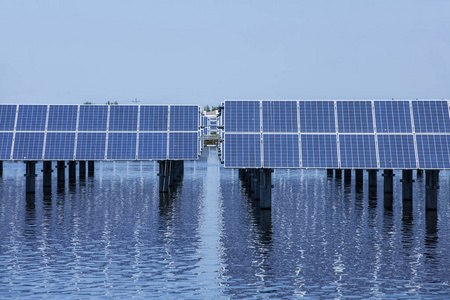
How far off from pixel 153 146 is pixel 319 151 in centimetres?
→ 1677

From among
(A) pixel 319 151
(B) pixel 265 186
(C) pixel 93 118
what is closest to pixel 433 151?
(A) pixel 319 151

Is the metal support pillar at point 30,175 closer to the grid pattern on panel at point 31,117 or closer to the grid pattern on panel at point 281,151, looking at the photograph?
the grid pattern on panel at point 31,117

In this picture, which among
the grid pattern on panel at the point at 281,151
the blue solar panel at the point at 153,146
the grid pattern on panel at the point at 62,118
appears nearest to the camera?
the grid pattern on panel at the point at 281,151

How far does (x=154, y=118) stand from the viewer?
64.8 m

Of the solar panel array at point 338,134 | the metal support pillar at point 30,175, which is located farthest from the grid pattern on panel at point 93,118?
the solar panel array at point 338,134

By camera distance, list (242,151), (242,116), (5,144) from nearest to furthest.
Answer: (242,151), (242,116), (5,144)

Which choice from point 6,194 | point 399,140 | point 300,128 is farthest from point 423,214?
point 6,194

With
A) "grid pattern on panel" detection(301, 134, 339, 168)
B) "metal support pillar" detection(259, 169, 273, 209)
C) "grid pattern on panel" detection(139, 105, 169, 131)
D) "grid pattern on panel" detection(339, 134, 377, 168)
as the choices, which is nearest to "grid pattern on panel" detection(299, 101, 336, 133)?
"grid pattern on panel" detection(301, 134, 339, 168)

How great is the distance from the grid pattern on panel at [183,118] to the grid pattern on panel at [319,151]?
580 inches

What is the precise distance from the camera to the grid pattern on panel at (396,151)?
50.0m

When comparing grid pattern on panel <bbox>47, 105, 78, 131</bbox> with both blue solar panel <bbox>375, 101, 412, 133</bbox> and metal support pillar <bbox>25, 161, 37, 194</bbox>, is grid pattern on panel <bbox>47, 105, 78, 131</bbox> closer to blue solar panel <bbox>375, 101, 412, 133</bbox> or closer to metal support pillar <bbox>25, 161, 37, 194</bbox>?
metal support pillar <bbox>25, 161, 37, 194</bbox>

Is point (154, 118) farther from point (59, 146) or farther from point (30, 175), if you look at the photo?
point (30, 175)

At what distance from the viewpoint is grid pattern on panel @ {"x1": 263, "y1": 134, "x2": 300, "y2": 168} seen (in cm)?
4928

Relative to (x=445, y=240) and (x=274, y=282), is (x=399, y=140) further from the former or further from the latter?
(x=274, y=282)
